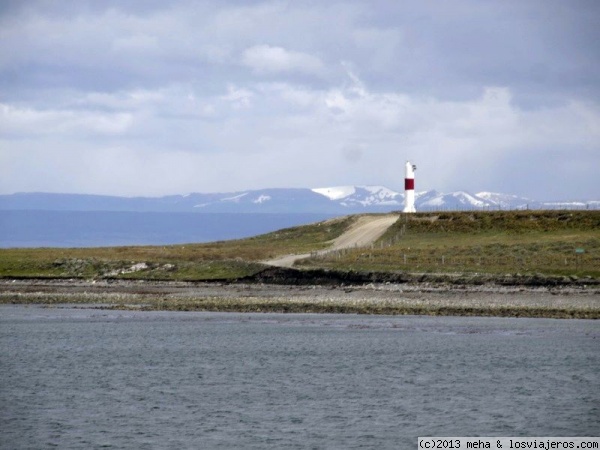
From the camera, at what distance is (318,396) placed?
4450cm

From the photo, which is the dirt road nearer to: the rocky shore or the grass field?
the grass field

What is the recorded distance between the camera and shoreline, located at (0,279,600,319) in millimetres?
71625

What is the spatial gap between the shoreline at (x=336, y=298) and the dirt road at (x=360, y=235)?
8.12m

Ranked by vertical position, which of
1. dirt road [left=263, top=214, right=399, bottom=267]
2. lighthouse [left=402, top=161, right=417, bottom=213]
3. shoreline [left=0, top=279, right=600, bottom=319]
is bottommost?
shoreline [left=0, top=279, right=600, bottom=319]

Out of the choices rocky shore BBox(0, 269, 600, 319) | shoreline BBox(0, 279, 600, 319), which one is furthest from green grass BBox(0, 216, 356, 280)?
shoreline BBox(0, 279, 600, 319)

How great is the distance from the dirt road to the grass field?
1.24 meters

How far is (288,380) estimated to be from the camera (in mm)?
48594

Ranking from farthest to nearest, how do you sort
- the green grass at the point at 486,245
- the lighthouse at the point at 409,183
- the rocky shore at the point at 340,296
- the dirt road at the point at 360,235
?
1. the lighthouse at the point at 409,183
2. the dirt road at the point at 360,235
3. the green grass at the point at 486,245
4. the rocky shore at the point at 340,296

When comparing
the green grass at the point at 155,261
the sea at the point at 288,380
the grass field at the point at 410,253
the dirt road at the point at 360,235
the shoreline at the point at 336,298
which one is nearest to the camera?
the sea at the point at 288,380

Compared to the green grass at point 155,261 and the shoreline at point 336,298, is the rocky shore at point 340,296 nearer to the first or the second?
the shoreline at point 336,298

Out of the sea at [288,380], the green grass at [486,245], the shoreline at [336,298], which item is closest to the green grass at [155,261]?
the shoreline at [336,298]

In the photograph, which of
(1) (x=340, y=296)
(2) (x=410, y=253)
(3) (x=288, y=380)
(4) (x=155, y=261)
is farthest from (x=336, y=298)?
(3) (x=288, y=380)

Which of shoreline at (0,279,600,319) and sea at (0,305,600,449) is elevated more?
shoreline at (0,279,600,319)

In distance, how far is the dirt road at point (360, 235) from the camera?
98.1 meters
